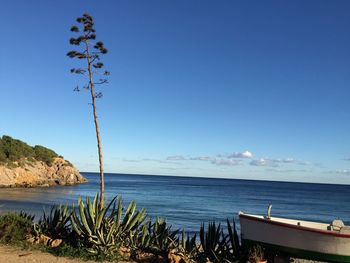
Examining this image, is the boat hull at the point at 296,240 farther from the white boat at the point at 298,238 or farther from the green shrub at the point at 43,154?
the green shrub at the point at 43,154

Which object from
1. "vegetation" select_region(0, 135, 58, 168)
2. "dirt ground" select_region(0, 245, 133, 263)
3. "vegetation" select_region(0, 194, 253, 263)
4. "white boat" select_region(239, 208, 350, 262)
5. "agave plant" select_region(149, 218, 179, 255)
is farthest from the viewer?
"vegetation" select_region(0, 135, 58, 168)

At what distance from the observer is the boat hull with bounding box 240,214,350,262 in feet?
30.3

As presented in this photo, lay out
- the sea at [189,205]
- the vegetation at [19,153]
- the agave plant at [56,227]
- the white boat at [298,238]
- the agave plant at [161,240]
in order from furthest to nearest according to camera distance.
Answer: the vegetation at [19,153] < the sea at [189,205] < the agave plant at [56,227] < the agave plant at [161,240] < the white boat at [298,238]

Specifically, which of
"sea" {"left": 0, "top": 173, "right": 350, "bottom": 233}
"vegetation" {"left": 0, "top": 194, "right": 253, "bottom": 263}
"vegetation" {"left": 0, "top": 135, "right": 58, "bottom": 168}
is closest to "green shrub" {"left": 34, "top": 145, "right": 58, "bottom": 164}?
"vegetation" {"left": 0, "top": 135, "right": 58, "bottom": 168}

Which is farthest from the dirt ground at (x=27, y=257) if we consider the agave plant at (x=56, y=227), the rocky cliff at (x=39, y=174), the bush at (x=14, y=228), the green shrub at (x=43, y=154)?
the green shrub at (x=43, y=154)

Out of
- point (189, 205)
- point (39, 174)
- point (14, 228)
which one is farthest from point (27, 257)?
point (39, 174)

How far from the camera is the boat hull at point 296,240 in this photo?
923 centimetres

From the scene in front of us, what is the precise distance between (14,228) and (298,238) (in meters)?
7.88

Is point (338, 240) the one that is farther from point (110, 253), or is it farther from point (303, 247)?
point (110, 253)

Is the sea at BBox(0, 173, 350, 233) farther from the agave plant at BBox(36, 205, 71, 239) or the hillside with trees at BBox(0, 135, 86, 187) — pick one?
the hillside with trees at BBox(0, 135, 86, 187)

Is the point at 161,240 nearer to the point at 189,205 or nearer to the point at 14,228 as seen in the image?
the point at 14,228

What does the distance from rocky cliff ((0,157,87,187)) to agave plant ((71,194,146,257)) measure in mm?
56022

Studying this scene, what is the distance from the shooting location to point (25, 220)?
1253 cm

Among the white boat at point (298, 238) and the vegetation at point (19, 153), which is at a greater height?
the vegetation at point (19, 153)
